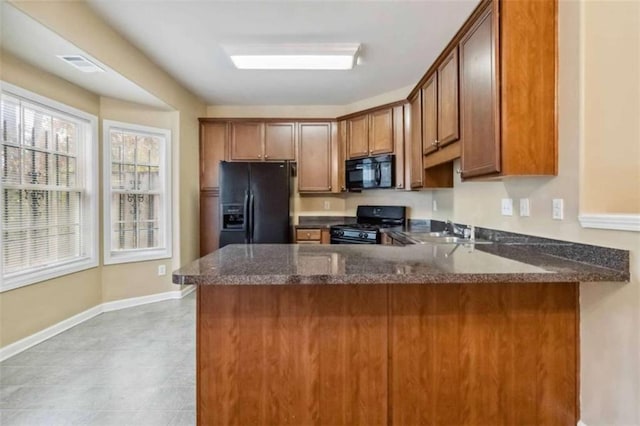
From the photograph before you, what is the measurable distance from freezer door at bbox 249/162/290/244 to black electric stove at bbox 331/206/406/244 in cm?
70

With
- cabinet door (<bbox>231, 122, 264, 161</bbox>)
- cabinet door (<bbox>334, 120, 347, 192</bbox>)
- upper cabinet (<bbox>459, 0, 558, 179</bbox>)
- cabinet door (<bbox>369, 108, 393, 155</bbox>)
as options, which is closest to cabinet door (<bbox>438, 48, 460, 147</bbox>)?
upper cabinet (<bbox>459, 0, 558, 179</bbox>)

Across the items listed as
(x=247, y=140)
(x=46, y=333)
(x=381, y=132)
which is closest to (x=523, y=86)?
(x=381, y=132)

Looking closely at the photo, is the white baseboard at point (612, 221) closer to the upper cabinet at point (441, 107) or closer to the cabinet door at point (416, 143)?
the upper cabinet at point (441, 107)

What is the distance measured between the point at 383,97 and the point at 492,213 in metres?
2.47

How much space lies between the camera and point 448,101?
2332 mm

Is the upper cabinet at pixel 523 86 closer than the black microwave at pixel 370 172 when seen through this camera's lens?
Yes

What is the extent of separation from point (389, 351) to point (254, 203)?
291cm

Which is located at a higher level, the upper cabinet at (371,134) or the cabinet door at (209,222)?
the upper cabinet at (371,134)

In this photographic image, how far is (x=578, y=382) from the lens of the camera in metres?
1.52

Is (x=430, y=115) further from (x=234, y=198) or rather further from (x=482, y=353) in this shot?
(x=234, y=198)

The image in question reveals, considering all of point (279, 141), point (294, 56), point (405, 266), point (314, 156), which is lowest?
point (405, 266)

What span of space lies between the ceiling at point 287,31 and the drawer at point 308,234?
184 centimetres

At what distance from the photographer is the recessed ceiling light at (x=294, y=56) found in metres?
2.92

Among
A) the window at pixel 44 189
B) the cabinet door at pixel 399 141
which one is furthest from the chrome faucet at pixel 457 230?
the window at pixel 44 189
